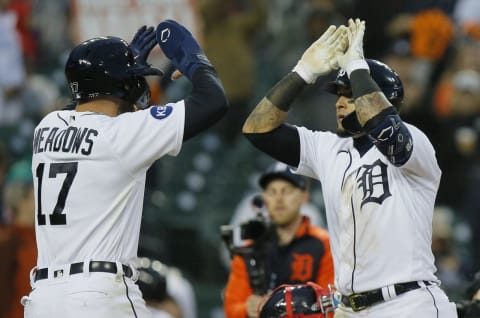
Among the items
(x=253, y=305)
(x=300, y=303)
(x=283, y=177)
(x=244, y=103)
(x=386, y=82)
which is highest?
Answer: (x=386, y=82)

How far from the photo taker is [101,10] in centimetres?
1058

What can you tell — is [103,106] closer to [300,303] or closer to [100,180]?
[100,180]

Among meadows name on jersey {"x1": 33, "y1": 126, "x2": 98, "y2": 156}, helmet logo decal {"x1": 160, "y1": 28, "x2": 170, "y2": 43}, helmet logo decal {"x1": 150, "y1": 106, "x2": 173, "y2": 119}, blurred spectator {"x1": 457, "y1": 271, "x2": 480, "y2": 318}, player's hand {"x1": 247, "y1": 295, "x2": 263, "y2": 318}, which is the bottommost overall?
player's hand {"x1": 247, "y1": 295, "x2": 263, "y2": 318}

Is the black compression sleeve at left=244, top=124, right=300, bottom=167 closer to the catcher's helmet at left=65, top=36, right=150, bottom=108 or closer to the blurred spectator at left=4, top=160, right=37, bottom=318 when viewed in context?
the catcher's helmet at left=65, top=36, right=150, bottom=108

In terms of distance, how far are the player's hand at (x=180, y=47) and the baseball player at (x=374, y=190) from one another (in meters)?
0.53

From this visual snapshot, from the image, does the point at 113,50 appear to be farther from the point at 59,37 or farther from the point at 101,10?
the point at 59,37

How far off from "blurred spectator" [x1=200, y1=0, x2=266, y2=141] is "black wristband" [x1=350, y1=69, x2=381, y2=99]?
610 cm

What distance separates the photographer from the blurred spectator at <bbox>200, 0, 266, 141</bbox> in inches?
455

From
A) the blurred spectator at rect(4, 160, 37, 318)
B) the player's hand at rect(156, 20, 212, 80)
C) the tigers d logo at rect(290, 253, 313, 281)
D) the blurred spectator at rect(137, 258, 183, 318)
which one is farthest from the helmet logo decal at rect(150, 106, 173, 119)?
the blurred spectator at rect(4, 160, 37, 318)

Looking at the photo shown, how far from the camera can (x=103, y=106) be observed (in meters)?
5.41

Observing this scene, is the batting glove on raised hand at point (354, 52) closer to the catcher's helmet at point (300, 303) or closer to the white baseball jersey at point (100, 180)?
the white baseball jersey at point (100, 180)

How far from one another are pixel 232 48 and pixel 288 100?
5942mm

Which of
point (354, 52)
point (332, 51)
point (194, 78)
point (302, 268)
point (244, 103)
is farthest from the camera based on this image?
point (244, 103)

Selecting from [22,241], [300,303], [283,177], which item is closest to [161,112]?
[300,303]
